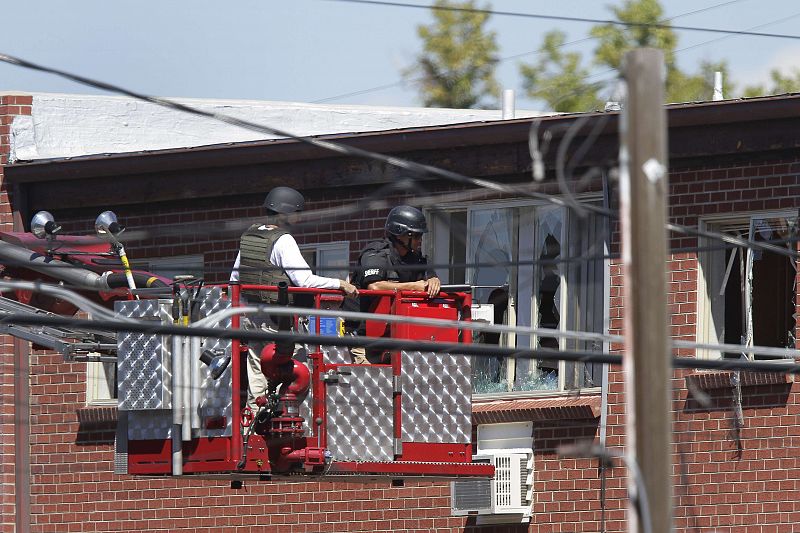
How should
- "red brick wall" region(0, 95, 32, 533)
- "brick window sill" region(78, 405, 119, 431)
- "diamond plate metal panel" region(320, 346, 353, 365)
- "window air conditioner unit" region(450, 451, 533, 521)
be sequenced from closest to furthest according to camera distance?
"diamond plate metal panel" region(320, 346, 353, 365) < "window air conditioner unit" region(450, 451, 533, 521) < "brick window sill" region(78, 405, 119, 431) < "red brick wall" region(0, 95, 32, 533)

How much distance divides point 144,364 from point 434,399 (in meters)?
Result: 2.28

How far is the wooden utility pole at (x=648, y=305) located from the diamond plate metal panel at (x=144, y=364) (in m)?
5.56

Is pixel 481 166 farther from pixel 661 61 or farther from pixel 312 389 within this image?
pixel 661 61

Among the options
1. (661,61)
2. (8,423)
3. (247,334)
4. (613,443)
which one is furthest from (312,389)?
(8,423)

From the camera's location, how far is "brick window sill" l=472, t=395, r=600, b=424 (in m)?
17.4

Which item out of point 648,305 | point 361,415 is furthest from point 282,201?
point 648,305

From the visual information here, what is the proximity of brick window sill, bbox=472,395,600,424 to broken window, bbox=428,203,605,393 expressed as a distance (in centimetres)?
23

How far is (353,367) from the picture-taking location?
Answer: 14125 mm

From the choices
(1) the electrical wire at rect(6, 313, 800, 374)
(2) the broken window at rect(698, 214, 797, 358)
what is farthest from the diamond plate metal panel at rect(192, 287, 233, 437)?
(2) the broken window at rect(698, 214, 797, 358)

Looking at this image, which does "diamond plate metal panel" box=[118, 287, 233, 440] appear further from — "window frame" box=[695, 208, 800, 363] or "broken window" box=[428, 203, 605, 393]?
"window frame" box=[695, 208, 800, 363]

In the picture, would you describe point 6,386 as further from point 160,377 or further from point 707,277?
point 707,277

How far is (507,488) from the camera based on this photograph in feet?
57.6

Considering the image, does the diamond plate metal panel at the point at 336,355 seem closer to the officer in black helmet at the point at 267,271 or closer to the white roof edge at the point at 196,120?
the officer in black helmet at the point at 267,271

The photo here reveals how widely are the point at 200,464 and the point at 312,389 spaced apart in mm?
1005
